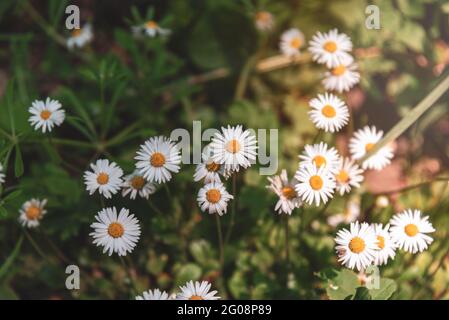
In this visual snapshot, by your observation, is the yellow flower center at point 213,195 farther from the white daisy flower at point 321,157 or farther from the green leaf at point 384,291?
the green leaf at point 384,291

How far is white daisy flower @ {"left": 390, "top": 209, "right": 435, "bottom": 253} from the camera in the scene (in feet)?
4.80

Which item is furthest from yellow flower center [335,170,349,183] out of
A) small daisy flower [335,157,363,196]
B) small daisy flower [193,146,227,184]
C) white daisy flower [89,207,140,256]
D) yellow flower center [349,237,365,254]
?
white daisy flower [89,207,140,256]

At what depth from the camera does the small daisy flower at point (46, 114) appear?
157cm

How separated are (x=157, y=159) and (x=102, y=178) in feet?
0.49

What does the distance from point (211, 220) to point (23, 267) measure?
2.06 ft

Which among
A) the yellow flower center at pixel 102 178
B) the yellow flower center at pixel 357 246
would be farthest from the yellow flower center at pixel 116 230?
the yellow flower center at pixel 357 246

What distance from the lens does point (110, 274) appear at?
74.5 inches

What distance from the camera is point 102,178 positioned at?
4.80ft

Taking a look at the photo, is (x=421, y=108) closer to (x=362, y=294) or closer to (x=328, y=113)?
(x=328, y=113)

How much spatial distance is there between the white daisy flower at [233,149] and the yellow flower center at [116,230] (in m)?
0.28

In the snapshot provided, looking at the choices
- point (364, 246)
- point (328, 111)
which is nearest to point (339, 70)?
point (328, 111)

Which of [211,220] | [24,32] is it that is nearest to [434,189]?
[211,220]

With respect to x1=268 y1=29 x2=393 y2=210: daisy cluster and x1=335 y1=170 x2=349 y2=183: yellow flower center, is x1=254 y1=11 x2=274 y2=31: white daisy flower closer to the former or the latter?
x1=268 y1=29 x2=393 y2=210: daisy cluster

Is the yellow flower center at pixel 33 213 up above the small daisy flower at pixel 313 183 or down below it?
above
